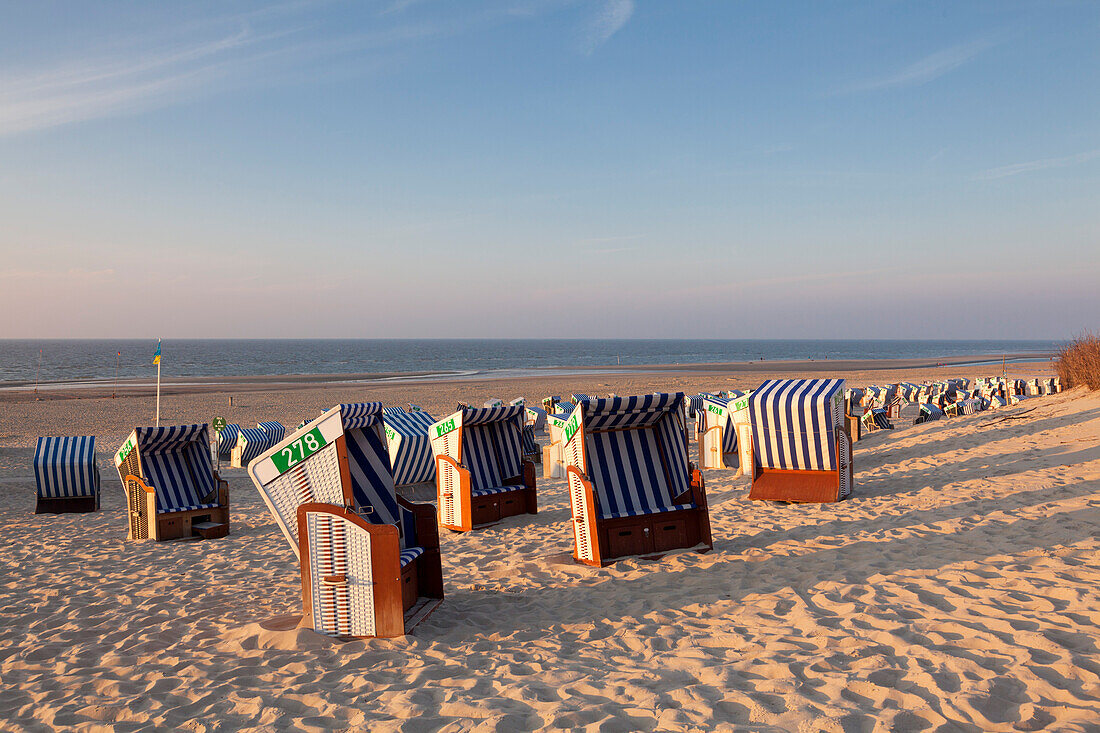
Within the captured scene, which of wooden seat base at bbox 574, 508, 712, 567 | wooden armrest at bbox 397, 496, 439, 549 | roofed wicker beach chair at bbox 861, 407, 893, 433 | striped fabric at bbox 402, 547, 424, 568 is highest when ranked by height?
wooden armrest at bbox 397, 496, 439, 549

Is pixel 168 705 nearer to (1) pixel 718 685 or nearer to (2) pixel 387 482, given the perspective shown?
(2) pixel 387 482

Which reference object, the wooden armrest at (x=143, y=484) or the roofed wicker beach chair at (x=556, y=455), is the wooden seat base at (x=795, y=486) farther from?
the wooden armrest at (x=143, y=484)

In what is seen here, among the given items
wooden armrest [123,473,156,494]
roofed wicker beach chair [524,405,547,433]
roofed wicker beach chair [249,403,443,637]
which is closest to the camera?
roofed wicker beach chair [249,403,443,637]

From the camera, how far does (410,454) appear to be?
12.1m

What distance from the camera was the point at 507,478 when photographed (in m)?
9.45

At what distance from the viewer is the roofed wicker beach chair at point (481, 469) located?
865 centimetres

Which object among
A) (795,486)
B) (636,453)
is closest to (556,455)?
(795,486)

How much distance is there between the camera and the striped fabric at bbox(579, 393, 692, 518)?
6777 mm

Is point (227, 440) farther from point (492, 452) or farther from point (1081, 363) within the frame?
point (1081, 363)

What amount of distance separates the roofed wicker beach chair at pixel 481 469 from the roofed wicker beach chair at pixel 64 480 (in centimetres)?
602

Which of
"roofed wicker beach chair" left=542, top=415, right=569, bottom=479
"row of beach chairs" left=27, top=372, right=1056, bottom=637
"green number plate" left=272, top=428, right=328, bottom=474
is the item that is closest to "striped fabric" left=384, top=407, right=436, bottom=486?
"row of beach chairs" left=27, top=372, right=1056, bottom=637

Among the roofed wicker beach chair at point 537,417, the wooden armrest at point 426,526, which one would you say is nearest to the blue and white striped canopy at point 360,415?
the wooden armrest at point 426,526

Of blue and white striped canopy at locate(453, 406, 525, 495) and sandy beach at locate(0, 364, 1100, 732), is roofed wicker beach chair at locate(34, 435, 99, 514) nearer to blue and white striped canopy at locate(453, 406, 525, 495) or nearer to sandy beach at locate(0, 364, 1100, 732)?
sandy beach at locate(0, 364, 1100, 732)

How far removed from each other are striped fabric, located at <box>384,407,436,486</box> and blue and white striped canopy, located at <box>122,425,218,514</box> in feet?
10.6
